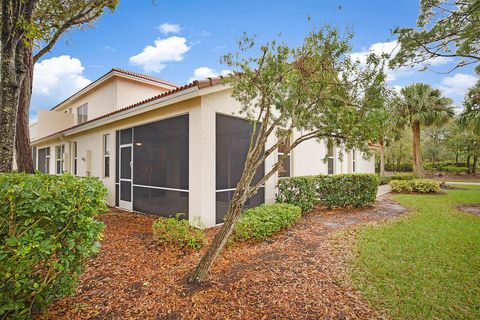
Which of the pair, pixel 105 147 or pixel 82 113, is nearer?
pixel 105 147

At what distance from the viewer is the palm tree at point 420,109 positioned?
1748 cm

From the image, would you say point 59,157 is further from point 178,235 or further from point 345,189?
point 345,189

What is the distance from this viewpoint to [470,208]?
10367mm

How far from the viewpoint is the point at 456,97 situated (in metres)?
18.7

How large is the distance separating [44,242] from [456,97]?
25.9 metres

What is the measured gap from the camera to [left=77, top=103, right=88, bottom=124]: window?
16078 mm

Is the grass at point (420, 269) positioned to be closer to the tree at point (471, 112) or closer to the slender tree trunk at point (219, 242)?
the slender tree trunk at point (219, 242)

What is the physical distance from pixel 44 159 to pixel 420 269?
2247cm

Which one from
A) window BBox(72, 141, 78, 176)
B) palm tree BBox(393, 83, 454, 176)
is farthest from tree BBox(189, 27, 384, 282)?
palm tree BBox(393, 83, 454, 176)

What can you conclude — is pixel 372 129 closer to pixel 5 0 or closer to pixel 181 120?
pixel 181 120

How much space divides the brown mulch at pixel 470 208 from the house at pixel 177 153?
5.65 m

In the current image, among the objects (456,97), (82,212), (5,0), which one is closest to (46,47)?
(5,0)

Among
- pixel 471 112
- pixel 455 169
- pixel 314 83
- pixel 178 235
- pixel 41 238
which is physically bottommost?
pixel 178 235

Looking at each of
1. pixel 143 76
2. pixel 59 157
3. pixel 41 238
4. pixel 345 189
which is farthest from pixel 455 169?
pixel 59 157
